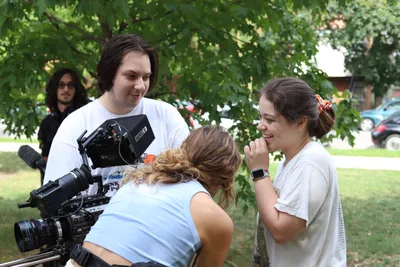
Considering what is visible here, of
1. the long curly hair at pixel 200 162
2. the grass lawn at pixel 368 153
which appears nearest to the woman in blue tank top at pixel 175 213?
the long curly hair at pixel 200 162

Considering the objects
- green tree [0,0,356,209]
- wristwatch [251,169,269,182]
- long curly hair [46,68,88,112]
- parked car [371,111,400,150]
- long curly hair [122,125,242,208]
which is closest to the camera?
long curly hair [122,125,242,208]

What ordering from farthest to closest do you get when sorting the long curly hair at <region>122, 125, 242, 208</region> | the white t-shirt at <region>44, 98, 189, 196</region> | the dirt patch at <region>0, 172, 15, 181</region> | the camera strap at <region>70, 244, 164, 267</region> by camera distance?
the dirt patch at <region>0, 172, 15, 181</region> → the white t-shirt at <region>44, 98, 189, 196</region> → the long curly hair at <region>122, 125, 242, 208</region> → the camera strap at <region>70, 244, 164, 267</region>

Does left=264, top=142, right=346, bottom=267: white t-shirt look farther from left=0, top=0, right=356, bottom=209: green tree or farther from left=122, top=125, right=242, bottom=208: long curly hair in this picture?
left=0, top=0, right=356, bottom=209: green tree

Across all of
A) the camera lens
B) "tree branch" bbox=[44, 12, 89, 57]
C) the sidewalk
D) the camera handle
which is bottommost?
the sidewalk

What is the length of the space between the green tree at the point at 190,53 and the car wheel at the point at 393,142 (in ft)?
36.7

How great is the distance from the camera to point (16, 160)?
12.6m

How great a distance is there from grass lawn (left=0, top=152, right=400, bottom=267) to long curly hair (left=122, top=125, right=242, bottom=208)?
119 inches

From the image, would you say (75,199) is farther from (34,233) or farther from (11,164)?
(11,164)

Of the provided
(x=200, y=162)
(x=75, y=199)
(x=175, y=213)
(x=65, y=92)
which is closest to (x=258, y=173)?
(x=200, y=162)

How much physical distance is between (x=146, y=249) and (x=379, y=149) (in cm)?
1485

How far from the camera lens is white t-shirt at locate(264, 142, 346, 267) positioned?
82.3 inches

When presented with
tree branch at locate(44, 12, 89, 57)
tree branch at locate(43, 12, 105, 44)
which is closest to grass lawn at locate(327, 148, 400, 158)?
tree branch at locate(43, 12, 105, 44)

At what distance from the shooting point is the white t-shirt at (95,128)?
2.48 meters

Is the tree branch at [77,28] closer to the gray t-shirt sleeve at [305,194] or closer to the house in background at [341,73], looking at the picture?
the gray t-shirt sleeve at [305,194]
